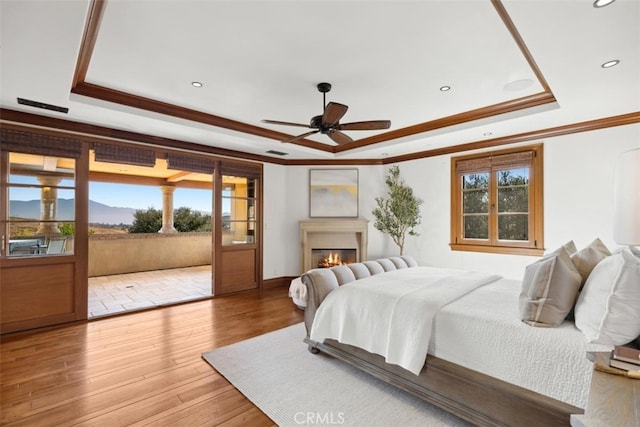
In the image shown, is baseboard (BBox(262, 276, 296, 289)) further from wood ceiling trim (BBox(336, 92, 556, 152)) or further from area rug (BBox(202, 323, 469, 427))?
wood ceiling trim (BBox(336, 92, 556, 152))

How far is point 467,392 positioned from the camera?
74.2 inches

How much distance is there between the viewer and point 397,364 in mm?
2180

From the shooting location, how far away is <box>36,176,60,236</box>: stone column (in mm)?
3654

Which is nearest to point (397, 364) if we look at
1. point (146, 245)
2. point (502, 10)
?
point (502, 10)

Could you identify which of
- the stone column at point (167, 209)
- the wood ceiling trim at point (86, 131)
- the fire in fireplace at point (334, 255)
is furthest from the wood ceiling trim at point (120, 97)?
the stone column at point (167, 209)

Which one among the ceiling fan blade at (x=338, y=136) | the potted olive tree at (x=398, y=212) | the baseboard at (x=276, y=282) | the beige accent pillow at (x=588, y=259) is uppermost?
the ceiling fan blade at (x=338, y=136)

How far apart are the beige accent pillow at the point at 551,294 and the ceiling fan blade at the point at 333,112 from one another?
1903 mm

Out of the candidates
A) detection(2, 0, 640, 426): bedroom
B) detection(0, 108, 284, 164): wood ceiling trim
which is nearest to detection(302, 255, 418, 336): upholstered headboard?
detection(2, 0, 640, 426): bedroom

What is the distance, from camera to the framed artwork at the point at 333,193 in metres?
5.87

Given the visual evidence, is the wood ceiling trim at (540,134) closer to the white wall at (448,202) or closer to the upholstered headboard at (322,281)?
the white wall at (448,202)

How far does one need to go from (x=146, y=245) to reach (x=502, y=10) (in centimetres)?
816

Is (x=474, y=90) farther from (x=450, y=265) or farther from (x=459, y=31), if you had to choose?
(x=450, y=265)

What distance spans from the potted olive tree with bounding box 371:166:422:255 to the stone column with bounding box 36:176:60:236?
464 centimetres

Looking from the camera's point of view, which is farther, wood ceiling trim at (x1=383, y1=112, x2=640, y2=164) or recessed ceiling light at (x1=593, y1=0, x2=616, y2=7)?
wood ceiling trim at (x1=383, y1=112, x2=640, y2=164)
